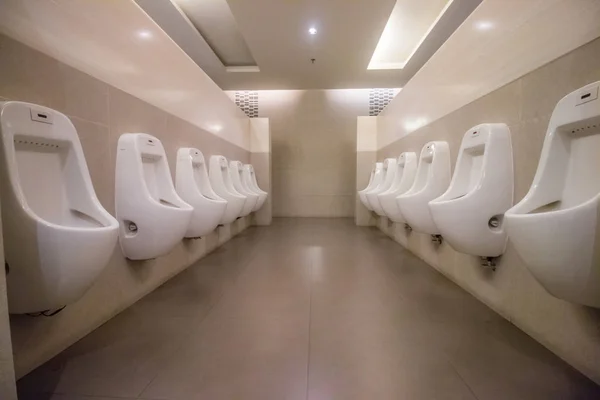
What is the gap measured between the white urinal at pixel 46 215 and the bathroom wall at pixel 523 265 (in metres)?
1.65

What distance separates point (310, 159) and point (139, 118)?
3934 mm

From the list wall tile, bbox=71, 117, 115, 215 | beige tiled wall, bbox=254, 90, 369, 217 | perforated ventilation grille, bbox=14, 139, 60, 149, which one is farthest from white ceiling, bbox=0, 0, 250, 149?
beige tiled wall, bbox=254, 90, 369, 217

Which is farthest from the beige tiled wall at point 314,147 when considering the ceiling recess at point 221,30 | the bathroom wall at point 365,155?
the ceiling recess at point 221,30

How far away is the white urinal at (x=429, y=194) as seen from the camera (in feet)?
6.16

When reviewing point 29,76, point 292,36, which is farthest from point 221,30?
point 29,76

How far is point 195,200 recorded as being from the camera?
1.98 meters

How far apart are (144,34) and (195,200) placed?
105cm

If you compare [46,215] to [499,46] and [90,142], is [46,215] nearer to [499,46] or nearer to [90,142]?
[90,142]

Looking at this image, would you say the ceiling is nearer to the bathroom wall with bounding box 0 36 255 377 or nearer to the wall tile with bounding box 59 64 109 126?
the bathroom wall with bounding box 0 36 255 377

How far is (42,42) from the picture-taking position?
1.08 m

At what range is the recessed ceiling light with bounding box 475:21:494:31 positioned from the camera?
1.49m

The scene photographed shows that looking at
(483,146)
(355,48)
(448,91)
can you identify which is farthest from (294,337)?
(355,48)

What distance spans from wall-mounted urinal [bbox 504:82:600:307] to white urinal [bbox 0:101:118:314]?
52.0 inches

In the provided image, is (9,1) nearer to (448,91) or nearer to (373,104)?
(448,91)
